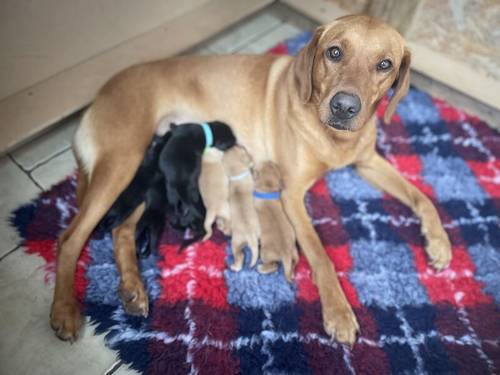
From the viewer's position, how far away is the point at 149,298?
2.38 m

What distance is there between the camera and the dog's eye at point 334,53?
2.19 meters

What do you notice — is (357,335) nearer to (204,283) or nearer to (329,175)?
(204,283)

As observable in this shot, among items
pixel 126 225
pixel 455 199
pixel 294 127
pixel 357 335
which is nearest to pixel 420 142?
pixel 455 199

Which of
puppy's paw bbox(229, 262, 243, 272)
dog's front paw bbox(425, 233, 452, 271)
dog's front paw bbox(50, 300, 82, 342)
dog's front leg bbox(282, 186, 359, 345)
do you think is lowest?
dog's front paw bbox(425, 233, 452, 271)

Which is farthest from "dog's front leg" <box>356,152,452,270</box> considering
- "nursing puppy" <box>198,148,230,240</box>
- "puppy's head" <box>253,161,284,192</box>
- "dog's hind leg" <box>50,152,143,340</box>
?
"dog's hind leg" <box>50,152,143,340</box>

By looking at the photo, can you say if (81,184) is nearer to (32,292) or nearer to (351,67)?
(32,292)

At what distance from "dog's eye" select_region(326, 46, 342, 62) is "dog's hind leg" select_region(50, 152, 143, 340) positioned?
134 cm

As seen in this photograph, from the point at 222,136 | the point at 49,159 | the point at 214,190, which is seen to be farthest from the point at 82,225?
the point at 222,136

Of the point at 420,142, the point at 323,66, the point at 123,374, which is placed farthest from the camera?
the point at 420,142

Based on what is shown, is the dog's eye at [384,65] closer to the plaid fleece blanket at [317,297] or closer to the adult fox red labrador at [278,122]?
the adult fox red labrador at [278,122]

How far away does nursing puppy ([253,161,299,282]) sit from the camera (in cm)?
245

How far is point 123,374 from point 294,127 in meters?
1.76

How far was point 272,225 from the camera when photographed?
2.53 meters

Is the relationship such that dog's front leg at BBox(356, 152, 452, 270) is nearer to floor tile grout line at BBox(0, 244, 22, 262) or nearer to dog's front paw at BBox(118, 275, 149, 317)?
dog's front paw at BBox(118, 275, 149, 317)
